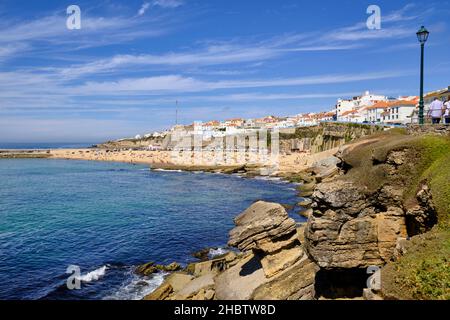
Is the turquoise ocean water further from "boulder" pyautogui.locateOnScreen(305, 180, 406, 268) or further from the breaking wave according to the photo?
"boulder" pyautogui.locateOnScreen(305, 180, 406, 268)

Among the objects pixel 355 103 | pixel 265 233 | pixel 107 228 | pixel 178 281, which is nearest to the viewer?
pixel 265 233

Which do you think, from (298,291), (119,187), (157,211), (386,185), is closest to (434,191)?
(386,185)

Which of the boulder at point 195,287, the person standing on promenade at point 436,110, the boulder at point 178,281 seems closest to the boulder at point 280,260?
the boulder at point 195,287

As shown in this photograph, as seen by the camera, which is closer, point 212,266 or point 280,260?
point 280,260

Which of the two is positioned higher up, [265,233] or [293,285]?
[265,233]

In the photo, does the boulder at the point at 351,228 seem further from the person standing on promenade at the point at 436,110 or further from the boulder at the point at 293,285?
the person standing on promenade at the point at 436,110

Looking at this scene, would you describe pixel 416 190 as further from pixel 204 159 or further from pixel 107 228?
pixel 204 159

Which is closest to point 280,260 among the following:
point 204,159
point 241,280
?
point 241,280

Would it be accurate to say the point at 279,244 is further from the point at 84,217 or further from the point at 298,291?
the point at 84,217

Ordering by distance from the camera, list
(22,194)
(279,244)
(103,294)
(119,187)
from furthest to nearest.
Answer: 1. (119,187)
2. (22,194)
3. (103,294)
4. (279,244)

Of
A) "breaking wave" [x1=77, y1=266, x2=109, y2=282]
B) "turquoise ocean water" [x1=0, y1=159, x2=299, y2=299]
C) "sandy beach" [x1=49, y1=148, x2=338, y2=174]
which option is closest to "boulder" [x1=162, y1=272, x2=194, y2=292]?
"turquoise ocean water" [x1=0, y1=159, x2=299, y2=299]

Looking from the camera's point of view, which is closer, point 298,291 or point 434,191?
point 434,191

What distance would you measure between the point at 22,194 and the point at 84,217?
22987mm

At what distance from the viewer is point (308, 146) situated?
11550 cm
